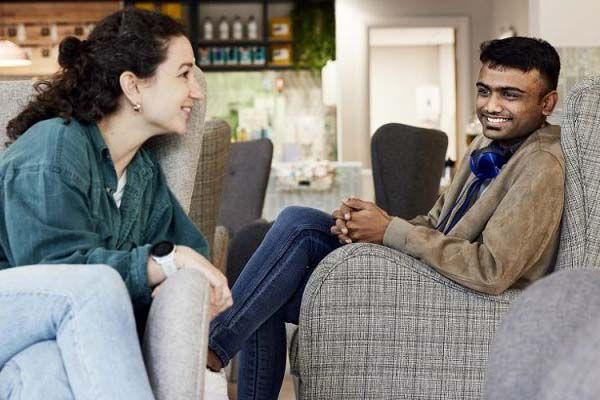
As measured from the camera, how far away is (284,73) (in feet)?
36.8

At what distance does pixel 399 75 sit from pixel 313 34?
3318 millimetres

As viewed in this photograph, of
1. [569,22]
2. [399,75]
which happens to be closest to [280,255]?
[569,22]

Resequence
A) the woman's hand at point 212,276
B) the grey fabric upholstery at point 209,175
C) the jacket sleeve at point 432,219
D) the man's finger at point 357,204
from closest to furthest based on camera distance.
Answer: the woman's hand at point 212,276
the man's finger at point 357,204
the jacket sleeve at point 432,219
the grey fabric upholstery at point 209,175

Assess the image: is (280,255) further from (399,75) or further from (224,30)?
(399,75)

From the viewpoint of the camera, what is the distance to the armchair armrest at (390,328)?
8.38ft

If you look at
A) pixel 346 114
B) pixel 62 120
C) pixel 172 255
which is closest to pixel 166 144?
pixel 62 120

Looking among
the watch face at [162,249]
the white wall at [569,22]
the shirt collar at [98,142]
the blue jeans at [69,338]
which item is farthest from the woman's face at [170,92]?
the white wall at [569,22]

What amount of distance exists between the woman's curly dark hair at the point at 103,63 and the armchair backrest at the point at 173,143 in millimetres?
142

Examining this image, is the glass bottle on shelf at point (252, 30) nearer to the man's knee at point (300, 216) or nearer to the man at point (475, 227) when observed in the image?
the man at point (475, 227)

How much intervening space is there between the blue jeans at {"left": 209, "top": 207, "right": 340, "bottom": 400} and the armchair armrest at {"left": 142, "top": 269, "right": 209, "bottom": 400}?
0.85m

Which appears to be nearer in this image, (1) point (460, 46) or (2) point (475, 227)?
(2) point (475, 227)

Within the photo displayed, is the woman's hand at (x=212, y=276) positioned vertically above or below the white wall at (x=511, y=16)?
below

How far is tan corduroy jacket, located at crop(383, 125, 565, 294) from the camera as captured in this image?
8.10 ft

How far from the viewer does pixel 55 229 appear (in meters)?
2.12
